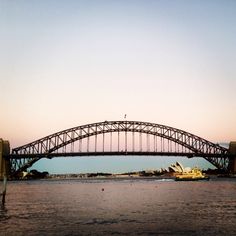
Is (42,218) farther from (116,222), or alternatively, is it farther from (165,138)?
(165,138)

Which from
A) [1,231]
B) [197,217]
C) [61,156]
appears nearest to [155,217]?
[197,217]

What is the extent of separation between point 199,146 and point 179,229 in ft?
380

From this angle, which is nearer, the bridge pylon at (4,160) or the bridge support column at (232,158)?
the bridge pylon at (4,160)

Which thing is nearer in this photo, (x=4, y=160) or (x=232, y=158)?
(x=4, y=160)

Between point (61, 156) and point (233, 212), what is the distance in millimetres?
91649

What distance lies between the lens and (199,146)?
145m

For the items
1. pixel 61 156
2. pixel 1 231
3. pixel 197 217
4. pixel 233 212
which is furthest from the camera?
pixel 61 156

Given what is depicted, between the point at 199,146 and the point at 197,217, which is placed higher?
the point at 199,146

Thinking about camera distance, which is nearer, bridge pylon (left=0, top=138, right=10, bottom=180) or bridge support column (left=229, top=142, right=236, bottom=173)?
bridge pylon (left=0, top=138, right=10, bottom=180)

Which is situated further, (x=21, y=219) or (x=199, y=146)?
(x=199, y=146)

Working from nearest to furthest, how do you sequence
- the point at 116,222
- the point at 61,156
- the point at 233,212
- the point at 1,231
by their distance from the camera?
the point at 1,231 < the point at 116,222 < the point at 233,212 < the point at 61,156

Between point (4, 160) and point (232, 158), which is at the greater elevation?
point (232, 158)

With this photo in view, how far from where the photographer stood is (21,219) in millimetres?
37344

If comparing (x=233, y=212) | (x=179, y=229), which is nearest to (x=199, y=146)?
(x=233, y=212)
